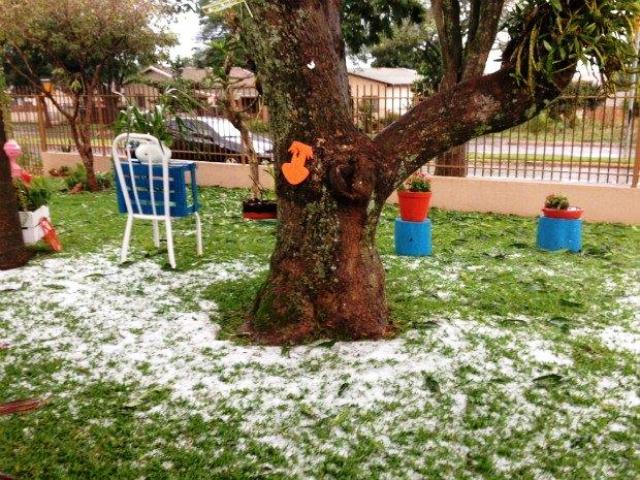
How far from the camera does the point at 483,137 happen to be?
9008mm

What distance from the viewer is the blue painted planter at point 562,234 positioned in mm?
6328

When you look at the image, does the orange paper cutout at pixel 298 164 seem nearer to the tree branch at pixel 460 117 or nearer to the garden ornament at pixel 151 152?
the tree branch at pixel 460 117

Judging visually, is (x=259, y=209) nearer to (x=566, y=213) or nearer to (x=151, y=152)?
(x=151, y=152)

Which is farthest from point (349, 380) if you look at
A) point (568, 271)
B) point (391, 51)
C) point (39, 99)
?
point (391, 51)

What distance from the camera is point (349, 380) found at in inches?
137

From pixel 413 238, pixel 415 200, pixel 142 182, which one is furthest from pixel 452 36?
pixel 142 182

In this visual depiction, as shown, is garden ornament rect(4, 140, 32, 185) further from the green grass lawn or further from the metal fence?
the metal fence

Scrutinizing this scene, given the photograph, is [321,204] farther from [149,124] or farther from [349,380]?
[149,124]

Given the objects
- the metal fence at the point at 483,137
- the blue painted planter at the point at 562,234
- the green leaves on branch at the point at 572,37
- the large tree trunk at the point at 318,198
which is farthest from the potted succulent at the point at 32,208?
the blue painted planter at the point at 562,234

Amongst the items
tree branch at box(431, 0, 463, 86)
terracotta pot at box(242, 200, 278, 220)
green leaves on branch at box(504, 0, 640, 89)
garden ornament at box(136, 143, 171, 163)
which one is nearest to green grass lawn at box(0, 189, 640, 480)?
garden ornament at box(136, 143, 171, 163)

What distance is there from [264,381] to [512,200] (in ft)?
20.1

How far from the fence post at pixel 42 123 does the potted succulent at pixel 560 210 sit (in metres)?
10.3

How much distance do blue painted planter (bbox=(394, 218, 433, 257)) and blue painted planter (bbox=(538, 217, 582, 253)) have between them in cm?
132

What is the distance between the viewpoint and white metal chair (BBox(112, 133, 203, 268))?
5.54m
